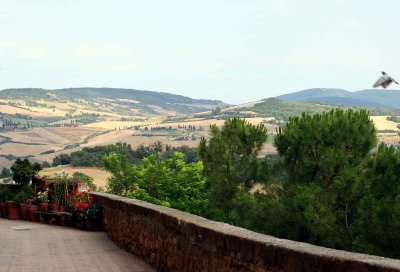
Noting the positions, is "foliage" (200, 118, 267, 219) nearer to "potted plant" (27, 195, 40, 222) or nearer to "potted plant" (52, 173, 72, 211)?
"potted plant" (52, 173, 72, 211)

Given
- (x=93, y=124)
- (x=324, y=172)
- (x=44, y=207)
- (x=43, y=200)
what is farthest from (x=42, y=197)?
(x=93, y=124)

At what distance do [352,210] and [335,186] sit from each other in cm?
93

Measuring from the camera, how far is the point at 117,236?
11016 mm

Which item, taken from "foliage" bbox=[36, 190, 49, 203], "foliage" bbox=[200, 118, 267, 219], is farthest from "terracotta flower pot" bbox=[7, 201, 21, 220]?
"foliage" bbox=[200, 118, 267, 219]

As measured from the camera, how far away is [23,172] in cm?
1631

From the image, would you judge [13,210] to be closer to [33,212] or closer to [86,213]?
[33,212]

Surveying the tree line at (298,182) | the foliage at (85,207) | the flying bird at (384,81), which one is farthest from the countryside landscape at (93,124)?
the foliage at (85,207)

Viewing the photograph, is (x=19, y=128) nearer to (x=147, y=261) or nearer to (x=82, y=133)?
(x=82, y=133)

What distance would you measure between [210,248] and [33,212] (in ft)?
32.6

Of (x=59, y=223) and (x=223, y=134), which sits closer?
(x=59, y=223)

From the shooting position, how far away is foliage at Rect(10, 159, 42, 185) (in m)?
16.3

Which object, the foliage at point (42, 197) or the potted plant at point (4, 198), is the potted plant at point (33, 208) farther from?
the potted plant at point (4, 198)

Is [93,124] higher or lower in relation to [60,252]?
lower

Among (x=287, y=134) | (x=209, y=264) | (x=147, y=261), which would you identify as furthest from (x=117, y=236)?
(x=287, y=134)
